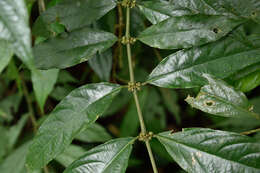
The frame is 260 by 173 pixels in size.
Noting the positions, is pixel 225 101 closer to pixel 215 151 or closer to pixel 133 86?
pixel 215 151

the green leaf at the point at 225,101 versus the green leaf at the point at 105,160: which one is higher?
the green leaf at the point at 225,101

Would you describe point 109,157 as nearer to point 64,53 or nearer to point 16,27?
point 64,53

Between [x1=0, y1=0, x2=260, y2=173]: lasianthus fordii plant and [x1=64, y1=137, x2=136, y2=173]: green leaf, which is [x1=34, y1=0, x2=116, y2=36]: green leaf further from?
[x1=64, y1=137, x2=136, y2=173]: green leaf

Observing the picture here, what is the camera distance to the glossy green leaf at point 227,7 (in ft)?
2.51

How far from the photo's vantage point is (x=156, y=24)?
824mm

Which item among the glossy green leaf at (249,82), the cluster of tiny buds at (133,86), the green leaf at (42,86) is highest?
the glossy green leaf at (249,82)

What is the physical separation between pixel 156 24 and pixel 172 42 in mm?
79

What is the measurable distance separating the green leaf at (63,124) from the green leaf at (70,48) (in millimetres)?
93

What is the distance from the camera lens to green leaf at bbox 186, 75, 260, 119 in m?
0.74

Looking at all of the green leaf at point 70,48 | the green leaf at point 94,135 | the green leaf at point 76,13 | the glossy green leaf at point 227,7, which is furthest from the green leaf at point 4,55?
the green leaf at point 94,135

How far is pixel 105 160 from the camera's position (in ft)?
2.47

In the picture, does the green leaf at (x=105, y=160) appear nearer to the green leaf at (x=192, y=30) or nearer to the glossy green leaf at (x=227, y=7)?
the green leaf at (x=192, y=30)

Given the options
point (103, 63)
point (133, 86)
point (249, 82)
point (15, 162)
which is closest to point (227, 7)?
point (249, 82)

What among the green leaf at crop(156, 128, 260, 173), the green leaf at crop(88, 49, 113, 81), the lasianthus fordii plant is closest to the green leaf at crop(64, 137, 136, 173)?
the lasianthus fordii plant
